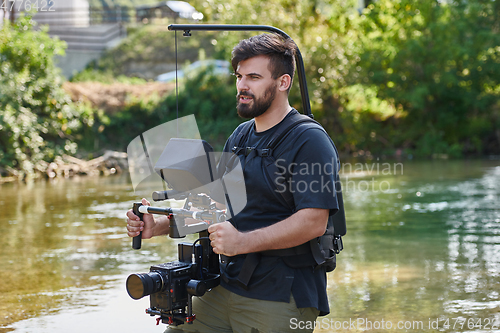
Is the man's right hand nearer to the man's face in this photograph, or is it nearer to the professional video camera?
the professional video camera

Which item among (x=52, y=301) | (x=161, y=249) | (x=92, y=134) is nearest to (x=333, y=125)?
(x=92, y=134)

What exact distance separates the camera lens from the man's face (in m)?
0.83

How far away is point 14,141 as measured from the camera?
18453 millimetres

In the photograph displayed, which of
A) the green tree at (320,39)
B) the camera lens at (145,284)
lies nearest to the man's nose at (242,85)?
the camera lens at (145,284)

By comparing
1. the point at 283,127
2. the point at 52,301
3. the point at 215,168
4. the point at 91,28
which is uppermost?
the point at 91,28

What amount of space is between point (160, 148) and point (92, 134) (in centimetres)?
2073

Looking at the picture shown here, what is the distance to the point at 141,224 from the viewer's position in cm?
287

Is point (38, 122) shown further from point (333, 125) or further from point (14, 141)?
point (333, 125)

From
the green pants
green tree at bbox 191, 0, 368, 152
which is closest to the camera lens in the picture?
the green pants

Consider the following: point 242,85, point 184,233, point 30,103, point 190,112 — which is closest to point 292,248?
point 184,233

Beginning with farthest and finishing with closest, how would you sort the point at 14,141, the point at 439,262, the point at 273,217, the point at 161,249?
1. the point at 14,141
2. the point at 161,249
3. the point at 439,262
4. the point at 273,217

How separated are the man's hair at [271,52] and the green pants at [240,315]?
104cm

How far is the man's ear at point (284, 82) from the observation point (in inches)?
102

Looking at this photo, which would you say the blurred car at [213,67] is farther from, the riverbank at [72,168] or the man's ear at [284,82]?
the man's ear at [284,82]
